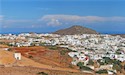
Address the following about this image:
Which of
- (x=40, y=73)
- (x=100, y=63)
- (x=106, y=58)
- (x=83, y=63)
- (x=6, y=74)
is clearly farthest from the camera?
(x=106, y=58)

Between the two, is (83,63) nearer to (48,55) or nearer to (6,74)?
(48,55)

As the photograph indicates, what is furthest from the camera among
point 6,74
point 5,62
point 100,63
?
point 100,63

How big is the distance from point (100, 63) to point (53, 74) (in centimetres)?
2115

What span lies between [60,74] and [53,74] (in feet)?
1.34

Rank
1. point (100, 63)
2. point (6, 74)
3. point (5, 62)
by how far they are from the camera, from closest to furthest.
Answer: point (6, 74), point (5, 62), point (100, 63)

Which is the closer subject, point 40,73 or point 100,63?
point 40,73

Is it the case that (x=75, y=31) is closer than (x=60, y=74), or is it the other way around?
(x=60, y=74)

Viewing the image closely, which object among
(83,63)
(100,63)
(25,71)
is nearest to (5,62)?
(25,71)

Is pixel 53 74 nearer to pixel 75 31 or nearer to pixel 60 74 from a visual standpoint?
pixel 60 74

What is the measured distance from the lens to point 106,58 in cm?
4234

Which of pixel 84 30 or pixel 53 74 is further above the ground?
pixel 84 30

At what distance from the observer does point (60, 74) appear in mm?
17672

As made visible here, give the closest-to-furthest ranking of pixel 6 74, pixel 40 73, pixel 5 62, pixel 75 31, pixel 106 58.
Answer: pixel 6 74 → pixel 40 73 → pixel 5 62 → pixel 106 58 → pixel 75 31

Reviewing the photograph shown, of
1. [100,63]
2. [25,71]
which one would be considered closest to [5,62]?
[25,71]
